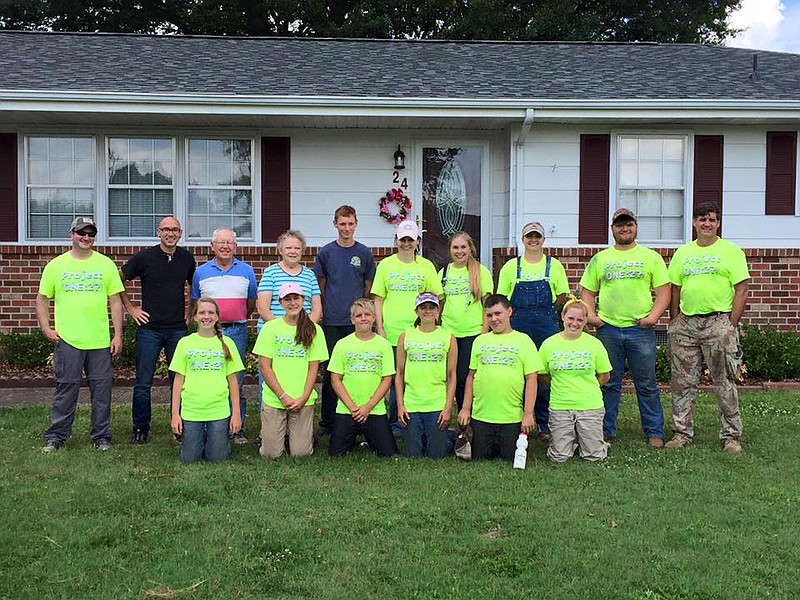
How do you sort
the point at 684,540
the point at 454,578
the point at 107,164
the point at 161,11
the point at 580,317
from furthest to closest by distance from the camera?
the point at 161,11
the point at 107,164
the point at 580,317
the point at 684,540
the point at 454,578

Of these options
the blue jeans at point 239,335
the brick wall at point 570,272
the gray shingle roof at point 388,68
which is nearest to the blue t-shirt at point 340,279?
the blue jeans at point 239,335

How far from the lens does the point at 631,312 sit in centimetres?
605

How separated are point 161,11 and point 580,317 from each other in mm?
23822

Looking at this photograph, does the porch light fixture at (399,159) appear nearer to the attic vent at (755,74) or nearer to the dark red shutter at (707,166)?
the dark red shutter at (707,166)

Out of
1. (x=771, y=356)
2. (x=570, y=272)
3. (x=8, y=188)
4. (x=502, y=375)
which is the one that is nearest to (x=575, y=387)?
(x=502, y=375)

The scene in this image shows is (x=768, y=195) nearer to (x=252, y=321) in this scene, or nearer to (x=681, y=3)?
(x=252, y=321)

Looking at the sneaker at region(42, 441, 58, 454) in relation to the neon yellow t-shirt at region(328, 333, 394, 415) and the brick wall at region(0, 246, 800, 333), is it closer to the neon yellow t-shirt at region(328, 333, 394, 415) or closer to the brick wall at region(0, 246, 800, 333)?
the neon yellow t-shirt at region(328, 333, 394, 415)

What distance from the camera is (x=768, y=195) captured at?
1043 centimetres

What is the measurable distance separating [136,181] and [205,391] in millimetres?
5620

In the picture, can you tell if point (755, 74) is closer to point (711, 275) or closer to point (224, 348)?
point (711, 275)

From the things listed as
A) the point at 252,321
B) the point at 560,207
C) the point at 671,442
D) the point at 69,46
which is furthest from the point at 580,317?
the point at 69,46

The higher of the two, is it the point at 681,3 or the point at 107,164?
the point at 681,3

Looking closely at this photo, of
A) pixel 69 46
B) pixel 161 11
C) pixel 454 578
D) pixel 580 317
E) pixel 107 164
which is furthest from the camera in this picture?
pixel 161 11

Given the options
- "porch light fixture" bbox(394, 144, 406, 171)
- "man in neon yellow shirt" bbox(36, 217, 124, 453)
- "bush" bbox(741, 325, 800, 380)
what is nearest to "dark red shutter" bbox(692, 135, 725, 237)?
"bush" bbox(741, 325, 800, 380)
